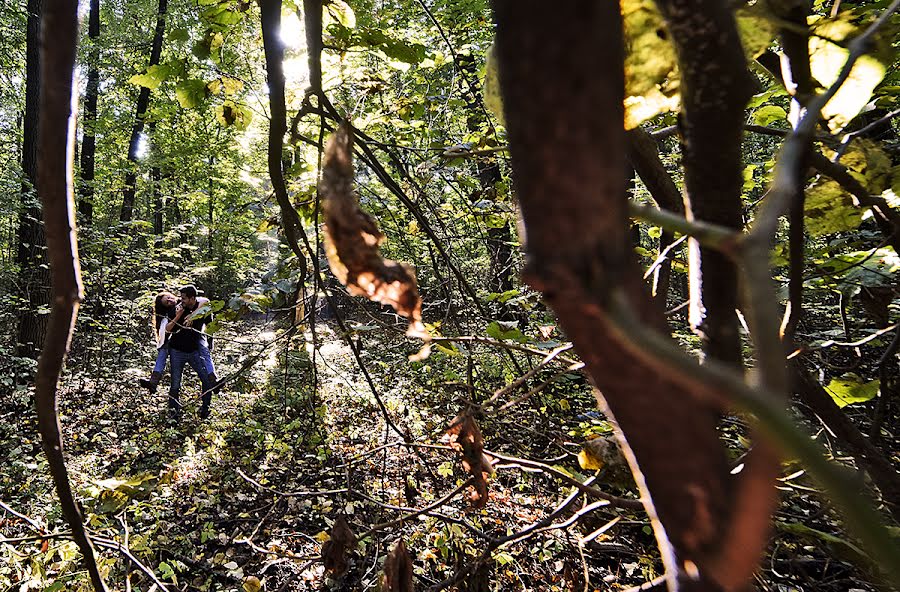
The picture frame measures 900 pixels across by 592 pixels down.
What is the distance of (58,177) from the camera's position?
55 cm

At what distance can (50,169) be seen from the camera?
0.54 m

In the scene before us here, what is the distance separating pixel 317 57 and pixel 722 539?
51.5 inches

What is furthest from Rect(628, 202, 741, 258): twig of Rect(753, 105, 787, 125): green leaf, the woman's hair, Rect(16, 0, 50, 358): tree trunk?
Rect(16, 0, 50, 358): tree trunk

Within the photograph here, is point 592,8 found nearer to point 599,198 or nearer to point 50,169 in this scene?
point 599,198

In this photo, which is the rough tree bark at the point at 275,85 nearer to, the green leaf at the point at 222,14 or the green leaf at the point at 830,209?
the green leaf at the point at 222,14

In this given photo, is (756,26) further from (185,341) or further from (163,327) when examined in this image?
(185,341)

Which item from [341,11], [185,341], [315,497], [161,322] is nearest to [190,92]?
[341,11]

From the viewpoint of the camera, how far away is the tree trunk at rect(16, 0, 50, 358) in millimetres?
6531

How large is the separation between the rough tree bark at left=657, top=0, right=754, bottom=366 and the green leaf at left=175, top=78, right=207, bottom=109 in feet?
6.01

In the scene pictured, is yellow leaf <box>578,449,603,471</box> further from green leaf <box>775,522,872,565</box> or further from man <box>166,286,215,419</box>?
man <box>166,286,215,419</box>

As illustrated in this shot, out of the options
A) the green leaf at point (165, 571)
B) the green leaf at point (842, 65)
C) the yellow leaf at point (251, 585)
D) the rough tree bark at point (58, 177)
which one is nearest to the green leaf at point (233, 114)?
the rough tree bark at point (58, 177)

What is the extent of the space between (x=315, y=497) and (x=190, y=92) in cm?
388

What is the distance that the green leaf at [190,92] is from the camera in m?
1.76

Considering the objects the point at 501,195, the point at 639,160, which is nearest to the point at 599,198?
the point at 639,160
